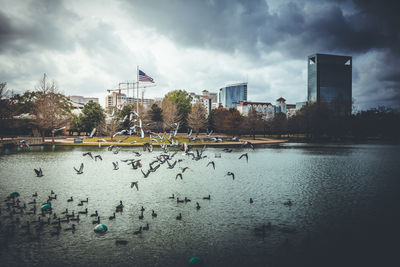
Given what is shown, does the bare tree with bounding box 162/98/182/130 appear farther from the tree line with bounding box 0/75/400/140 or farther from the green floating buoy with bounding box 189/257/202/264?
the green floating buoy with bounding box 189/257/202/264

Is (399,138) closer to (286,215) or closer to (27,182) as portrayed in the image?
(286,215)

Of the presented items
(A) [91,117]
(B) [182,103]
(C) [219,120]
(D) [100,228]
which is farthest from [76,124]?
Answer: (D) [100,228]

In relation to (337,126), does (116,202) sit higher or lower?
lower

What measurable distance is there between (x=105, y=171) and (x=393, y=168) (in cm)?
3360

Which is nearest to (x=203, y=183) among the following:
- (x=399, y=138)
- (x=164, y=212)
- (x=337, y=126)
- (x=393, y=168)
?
(x=164, y=212)

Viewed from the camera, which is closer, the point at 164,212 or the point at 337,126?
the point at 164,212

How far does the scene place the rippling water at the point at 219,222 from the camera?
1011 centimetres

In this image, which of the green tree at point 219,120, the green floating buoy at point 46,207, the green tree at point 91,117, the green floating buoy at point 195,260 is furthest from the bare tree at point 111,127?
the green floating buoy at point 195,260

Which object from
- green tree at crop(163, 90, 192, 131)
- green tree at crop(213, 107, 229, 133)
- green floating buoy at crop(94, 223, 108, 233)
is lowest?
green floating buoy at crop(94, 223, 108, 233)

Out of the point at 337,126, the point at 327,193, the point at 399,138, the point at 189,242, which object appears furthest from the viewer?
the point at 399,138

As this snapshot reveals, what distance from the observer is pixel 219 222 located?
44.0ft

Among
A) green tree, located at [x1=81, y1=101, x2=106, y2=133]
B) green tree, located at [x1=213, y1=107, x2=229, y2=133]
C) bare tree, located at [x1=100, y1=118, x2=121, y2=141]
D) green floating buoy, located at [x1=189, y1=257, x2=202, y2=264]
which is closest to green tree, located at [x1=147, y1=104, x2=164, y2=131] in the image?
green tree, located at [x1=81, y1=101, x2=106, y2=133]

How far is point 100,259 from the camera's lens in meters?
9.81

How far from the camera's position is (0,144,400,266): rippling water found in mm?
10109
